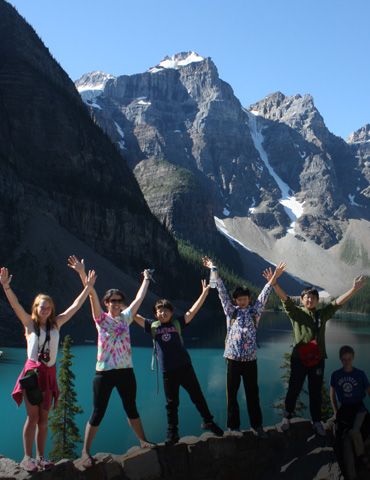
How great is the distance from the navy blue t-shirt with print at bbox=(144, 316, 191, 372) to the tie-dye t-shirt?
57cm

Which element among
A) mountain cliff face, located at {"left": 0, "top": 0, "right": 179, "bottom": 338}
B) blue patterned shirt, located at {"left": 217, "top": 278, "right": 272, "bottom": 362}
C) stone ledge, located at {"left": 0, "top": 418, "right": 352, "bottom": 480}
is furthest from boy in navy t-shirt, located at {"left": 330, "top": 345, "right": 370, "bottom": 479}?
mountain cliff face, located at {"left": 0, "top": 0, "right": 179, "bottom": 338}

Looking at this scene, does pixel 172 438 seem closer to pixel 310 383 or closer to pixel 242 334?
pixel 242 334

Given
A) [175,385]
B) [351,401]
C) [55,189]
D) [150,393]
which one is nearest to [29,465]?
[175,385]

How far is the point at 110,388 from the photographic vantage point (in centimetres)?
734

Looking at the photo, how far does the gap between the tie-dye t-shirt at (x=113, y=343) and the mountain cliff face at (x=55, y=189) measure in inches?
2288

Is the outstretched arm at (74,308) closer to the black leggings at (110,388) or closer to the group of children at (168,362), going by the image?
the group of children at (168,362)

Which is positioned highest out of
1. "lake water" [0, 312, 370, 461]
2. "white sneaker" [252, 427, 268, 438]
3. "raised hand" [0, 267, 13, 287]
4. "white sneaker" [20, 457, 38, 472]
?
"raised hand" [0, 267, 13, 287]

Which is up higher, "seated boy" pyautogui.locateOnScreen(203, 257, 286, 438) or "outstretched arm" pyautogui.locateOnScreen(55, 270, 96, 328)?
"outstretched arm" pyautogui.locateOnScreen(55, 270, 96, 328)

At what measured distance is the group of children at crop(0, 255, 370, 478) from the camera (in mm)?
6812

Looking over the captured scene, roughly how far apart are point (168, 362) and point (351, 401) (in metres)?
3.11

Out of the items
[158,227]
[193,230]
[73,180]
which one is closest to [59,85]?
[73,180]

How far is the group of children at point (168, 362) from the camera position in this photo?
6.81 metres

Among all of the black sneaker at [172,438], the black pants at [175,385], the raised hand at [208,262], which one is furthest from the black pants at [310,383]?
the raised hand at [208,262]

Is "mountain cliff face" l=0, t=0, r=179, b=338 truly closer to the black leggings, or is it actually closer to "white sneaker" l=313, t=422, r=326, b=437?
the black leggings
